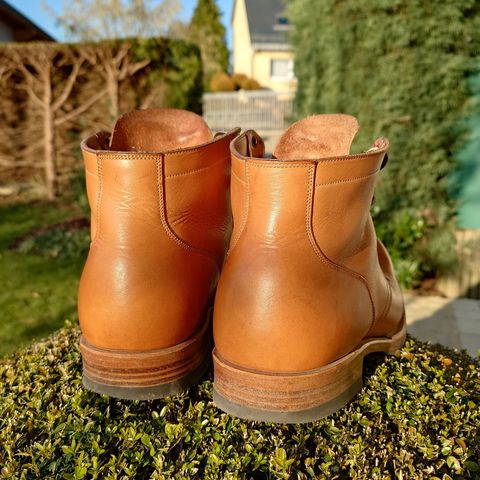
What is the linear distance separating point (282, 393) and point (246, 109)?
2259 cm

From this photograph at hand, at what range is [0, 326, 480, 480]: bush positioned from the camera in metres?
1.27

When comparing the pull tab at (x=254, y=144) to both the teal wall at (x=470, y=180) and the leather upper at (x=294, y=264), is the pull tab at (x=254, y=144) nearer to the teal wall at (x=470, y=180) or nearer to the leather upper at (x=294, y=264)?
the leather upper at (x=294, y=264)

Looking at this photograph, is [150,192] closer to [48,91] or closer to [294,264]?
[294,264]

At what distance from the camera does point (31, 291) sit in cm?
517

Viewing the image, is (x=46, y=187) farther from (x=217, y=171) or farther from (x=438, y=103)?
(x=217, y=171)

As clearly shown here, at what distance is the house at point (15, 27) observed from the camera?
50.2ft

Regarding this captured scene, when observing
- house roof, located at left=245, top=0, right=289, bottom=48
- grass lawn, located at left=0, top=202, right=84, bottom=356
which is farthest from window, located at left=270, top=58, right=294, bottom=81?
grass lawn, located at left=0, top=202, right=84, bottom=356

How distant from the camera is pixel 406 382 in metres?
1.63

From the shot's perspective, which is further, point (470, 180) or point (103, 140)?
point (470, 180)

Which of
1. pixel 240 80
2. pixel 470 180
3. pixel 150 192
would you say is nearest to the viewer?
pixel 150 192

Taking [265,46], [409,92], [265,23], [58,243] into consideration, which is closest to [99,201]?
[409,92]

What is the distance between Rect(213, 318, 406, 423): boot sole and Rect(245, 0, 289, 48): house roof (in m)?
30.6

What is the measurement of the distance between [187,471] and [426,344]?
1.22 metres

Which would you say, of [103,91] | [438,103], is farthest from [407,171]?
[103,91]
